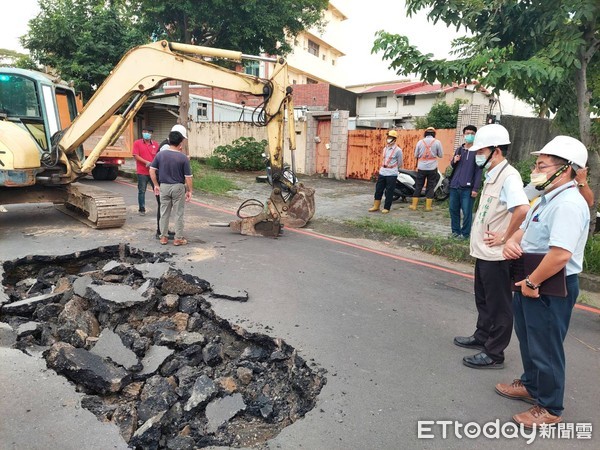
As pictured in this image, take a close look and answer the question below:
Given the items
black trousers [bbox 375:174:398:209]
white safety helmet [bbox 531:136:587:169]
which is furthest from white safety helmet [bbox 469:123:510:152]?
black trousers [bbox 375:174:398:209]

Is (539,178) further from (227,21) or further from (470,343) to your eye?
(227,21)

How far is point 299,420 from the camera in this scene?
A: 279 cm

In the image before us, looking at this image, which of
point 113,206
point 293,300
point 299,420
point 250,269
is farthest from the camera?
point 113,206

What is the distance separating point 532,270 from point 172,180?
5.43m

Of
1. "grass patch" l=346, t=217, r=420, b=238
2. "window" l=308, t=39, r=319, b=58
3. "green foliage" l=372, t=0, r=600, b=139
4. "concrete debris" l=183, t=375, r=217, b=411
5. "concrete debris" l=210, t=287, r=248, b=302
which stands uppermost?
"window" l=308, t=39, r=319, b=58

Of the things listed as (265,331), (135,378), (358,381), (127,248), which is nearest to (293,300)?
(265,331)

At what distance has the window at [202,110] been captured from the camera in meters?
24.7

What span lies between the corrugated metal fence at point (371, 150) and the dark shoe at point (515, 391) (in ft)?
34.7

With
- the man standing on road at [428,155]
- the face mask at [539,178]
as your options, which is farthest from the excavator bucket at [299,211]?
the face mask at [539,178]

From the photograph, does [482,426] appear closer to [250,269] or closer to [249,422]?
[249,422]

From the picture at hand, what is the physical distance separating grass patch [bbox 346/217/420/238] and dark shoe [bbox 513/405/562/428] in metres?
5.03

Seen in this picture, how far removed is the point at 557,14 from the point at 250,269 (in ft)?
17.1

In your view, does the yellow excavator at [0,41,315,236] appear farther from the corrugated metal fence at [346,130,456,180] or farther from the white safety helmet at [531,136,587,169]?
the corrugated metal fence at [346,130,456,180]

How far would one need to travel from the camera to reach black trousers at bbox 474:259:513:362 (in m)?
3.45
